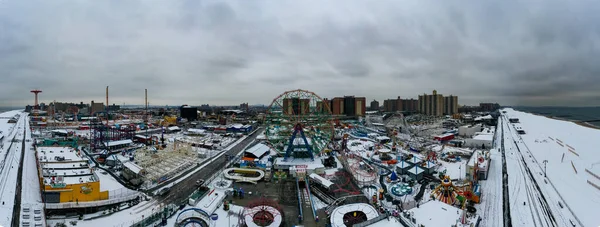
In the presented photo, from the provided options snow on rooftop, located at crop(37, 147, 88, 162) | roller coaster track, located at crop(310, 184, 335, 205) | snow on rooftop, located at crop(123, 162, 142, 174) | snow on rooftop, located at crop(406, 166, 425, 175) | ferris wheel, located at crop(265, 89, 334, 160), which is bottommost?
roller coaster track, located at crop(310, 184, 335, 205)

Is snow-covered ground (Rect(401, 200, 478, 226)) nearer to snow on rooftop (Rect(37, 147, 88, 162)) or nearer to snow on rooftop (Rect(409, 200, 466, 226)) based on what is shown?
snow on rooftop (Rect(409, 200, 466, 226))

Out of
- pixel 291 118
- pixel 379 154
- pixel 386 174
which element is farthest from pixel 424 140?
pixel 291 118

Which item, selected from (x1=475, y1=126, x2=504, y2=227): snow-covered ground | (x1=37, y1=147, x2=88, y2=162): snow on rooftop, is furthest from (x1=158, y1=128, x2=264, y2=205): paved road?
(x1=475, y1=126, x2=504, y2=227): snow-covered ground

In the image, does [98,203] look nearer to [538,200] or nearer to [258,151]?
[258,151]

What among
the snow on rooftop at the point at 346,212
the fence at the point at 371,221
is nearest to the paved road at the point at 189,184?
the snow on rooftop at the point at 346,212

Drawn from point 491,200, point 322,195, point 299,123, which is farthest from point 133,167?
point 491,200
